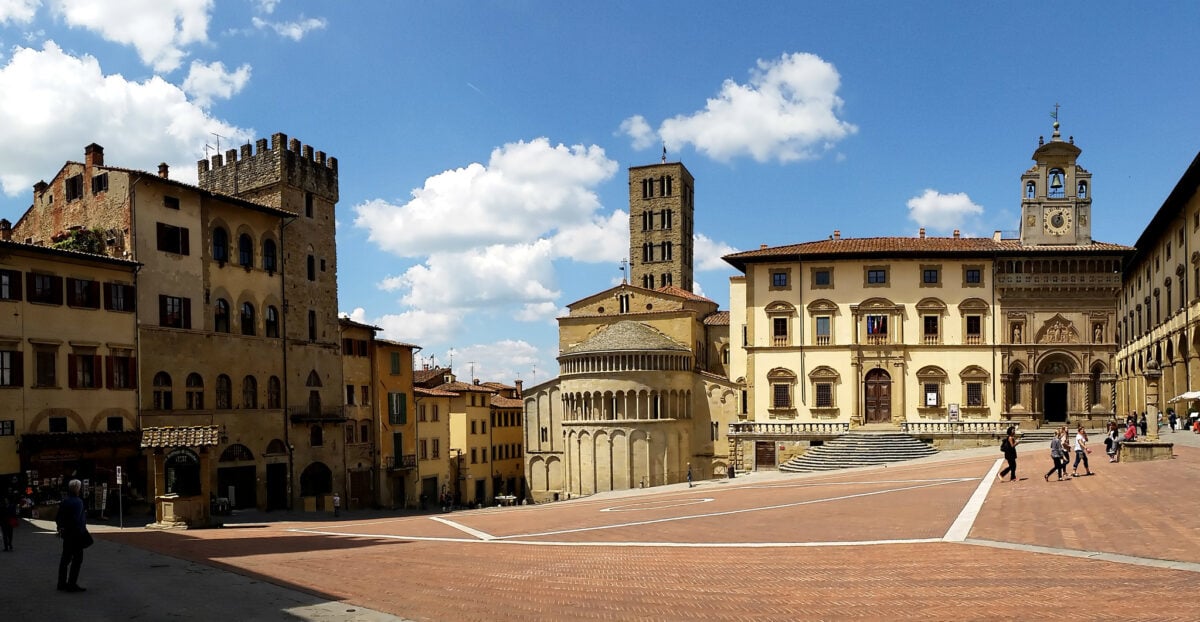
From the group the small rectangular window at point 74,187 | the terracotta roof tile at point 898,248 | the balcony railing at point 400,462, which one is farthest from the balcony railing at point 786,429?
the small rectangular window at point 74,187

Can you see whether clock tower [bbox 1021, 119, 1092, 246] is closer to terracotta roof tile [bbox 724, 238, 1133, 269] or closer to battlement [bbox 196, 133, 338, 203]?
terracotta roof tile [bbox 724, 238, 1133, 269]

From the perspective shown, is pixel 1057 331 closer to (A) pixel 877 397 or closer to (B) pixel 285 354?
(A) pixel 877 397

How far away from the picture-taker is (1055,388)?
194ft

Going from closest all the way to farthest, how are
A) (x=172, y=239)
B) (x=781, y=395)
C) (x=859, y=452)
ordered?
(x=172, y=239), (x=859, y=452), (x=781, y=395)

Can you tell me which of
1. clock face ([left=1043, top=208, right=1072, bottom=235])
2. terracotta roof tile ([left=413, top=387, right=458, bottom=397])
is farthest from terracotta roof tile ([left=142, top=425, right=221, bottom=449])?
clock face ([left=1043, top=208, right=1072, bottom=235])

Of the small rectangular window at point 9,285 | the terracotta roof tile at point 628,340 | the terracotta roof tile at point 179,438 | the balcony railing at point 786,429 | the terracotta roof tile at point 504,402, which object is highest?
the small rectangular window at point 9,285

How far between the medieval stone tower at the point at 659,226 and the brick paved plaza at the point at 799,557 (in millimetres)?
83647

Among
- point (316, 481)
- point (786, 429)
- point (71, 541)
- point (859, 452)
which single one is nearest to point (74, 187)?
point (316, 481)

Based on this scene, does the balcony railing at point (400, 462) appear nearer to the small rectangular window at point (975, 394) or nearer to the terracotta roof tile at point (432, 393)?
the terracotta roof tile at point (432, 393)

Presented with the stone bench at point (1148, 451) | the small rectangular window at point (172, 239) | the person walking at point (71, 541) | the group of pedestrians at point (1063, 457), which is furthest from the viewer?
the small rectangular window at point (172, 239)

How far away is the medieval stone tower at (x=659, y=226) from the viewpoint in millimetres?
114000

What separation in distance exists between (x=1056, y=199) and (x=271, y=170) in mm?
50930

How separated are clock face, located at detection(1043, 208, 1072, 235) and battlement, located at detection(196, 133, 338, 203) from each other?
156 feet

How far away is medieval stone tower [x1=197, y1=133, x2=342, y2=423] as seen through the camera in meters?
52.4
